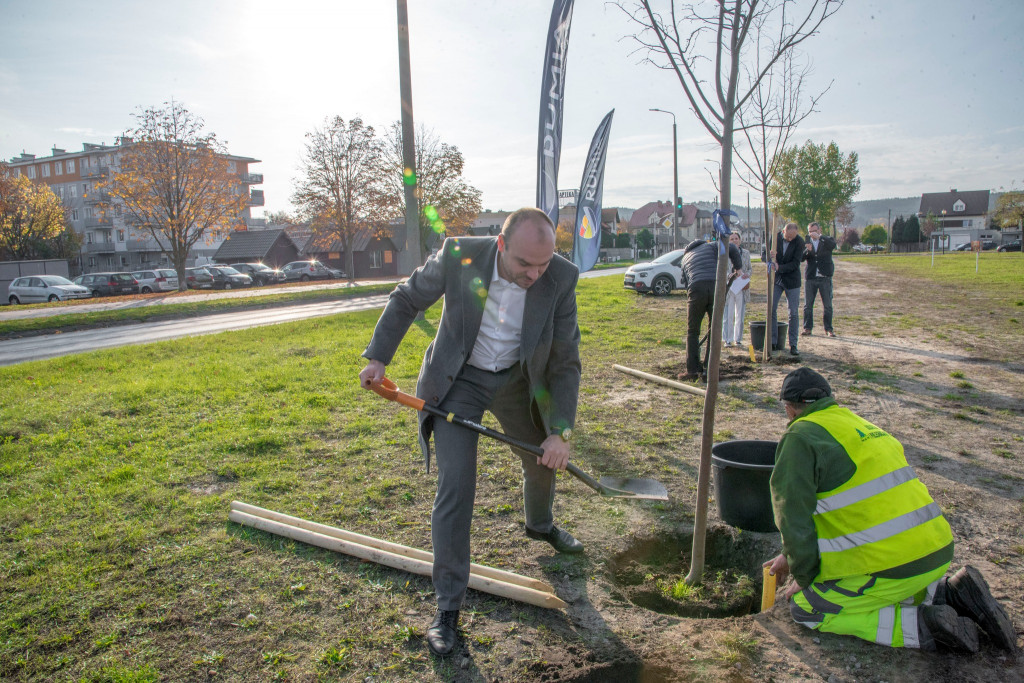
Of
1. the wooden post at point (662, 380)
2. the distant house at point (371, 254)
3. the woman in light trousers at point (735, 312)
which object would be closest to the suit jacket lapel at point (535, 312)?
the wooden post at point (662, 380)

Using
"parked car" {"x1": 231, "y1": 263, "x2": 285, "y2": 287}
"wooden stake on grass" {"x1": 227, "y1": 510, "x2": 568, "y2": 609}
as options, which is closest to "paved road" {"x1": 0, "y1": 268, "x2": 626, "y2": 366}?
"wooden stake on grass" {"x1": 227, "y1": 510, "x2": 568, "y2": 609}

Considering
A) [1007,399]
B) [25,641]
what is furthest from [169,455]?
[1007,399]

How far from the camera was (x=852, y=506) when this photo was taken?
8.41 ft

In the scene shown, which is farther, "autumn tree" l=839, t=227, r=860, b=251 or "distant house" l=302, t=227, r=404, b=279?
"autumn tree" l=839, t=227, r=860, b=251

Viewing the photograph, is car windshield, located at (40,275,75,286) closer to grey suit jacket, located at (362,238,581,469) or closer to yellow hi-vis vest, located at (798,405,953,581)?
grey suit jacket, located at (362,238,581,469)

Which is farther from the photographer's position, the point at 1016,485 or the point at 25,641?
the point at 1016,485

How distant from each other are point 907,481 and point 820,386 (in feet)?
1.67

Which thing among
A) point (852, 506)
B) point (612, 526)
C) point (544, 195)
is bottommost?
point (612, 526)

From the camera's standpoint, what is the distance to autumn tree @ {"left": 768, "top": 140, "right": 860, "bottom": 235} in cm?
7188

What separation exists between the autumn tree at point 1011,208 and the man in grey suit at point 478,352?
70836 millimetres

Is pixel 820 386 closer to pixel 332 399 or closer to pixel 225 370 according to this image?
pixel 332 399

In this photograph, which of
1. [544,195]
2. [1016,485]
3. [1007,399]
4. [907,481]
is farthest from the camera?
[544,195]

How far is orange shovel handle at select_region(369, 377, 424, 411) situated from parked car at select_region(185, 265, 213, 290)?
4024 centimetres

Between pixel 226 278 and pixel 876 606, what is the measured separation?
41024 mm
